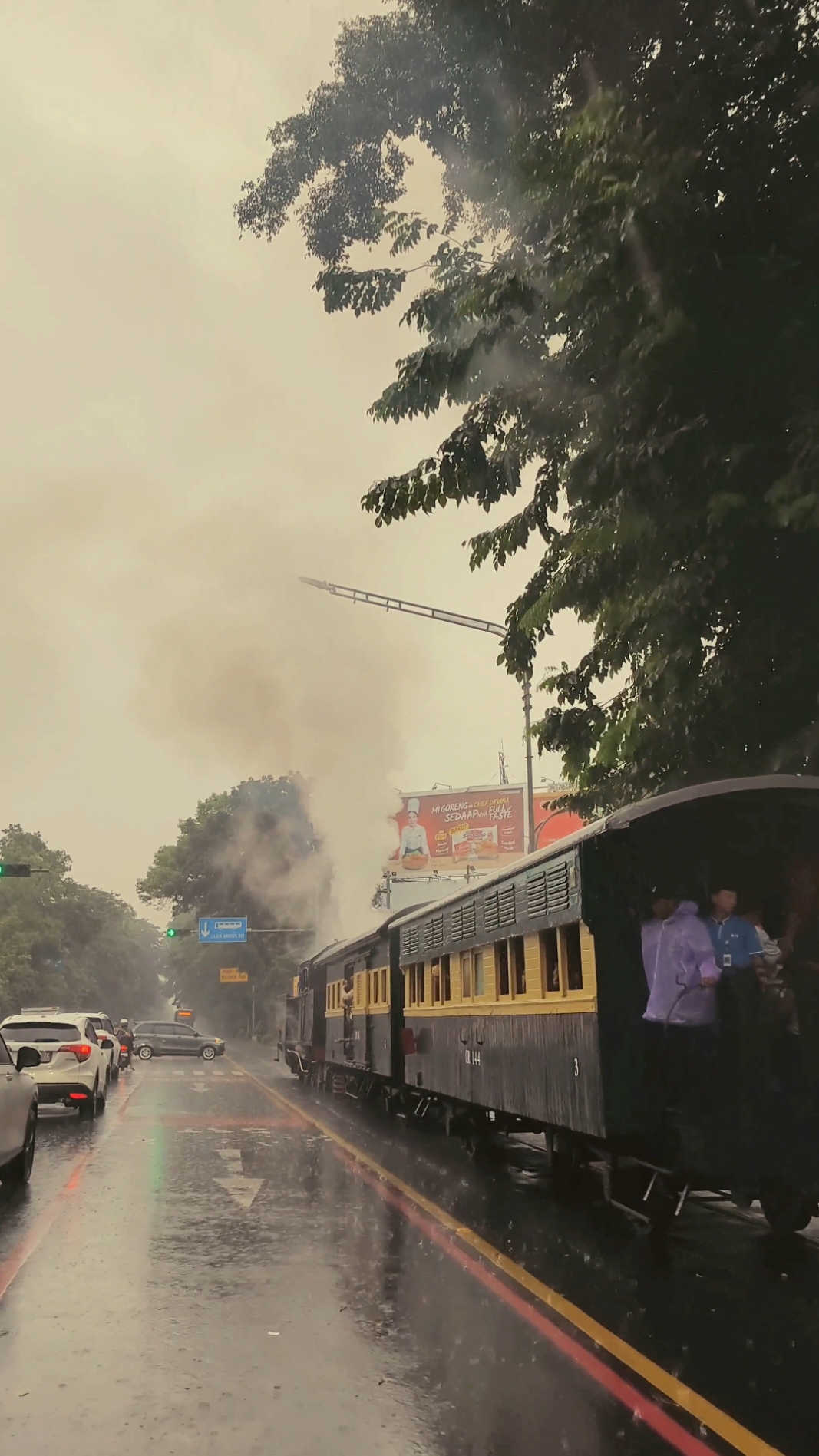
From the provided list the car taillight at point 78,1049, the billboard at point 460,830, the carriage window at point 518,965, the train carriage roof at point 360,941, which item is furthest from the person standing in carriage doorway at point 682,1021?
the billboard at point 460,830

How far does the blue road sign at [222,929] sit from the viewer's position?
71.4 metres

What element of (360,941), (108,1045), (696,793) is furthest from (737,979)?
(108,1045)

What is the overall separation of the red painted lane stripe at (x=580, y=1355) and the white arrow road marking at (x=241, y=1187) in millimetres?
1759

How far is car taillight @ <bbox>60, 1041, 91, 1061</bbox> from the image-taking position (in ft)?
62.7

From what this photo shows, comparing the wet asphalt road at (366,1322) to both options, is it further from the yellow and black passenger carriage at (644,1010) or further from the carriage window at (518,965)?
the carriage window at (518,965)

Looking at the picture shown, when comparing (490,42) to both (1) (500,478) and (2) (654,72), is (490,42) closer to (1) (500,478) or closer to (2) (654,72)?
(2) (654,72)

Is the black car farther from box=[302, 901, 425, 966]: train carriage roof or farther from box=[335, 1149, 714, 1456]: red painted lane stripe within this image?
box=[335, 1149, 714, 1456]: red painted lane stripe

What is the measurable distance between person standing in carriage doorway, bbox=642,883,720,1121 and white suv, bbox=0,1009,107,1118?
12932 millimetres

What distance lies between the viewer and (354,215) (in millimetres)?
25172

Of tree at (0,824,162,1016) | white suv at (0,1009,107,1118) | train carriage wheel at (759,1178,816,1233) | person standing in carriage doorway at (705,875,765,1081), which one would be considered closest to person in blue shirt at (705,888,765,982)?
person standing in carriage doorway at (705,875,765,1081)

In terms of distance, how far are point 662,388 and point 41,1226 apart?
860 centimetres

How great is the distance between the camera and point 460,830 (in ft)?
212

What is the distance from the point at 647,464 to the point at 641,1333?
24.3 feet

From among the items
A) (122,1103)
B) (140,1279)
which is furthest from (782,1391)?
(122,1103)
